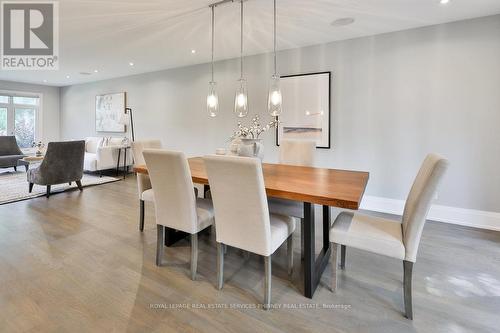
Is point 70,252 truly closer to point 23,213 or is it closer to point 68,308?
point 68,308

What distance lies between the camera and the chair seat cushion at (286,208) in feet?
7.58

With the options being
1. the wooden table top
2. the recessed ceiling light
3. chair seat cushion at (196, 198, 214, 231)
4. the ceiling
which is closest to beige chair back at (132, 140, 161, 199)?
the wooden table top

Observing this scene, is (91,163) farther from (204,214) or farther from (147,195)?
(204,214)

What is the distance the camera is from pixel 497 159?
3.11 metres

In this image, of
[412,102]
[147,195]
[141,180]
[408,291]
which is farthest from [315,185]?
[412,102]

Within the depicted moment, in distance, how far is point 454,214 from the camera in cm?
336

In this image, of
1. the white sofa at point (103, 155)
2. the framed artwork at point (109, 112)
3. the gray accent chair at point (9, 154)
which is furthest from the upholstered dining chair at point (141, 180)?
the gray accent chair at point (9, 154)

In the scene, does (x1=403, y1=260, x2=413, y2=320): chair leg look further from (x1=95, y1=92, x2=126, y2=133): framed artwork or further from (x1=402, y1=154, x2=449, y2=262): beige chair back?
(x1=95, y1=92, x2=126, y2=133): framed artwork

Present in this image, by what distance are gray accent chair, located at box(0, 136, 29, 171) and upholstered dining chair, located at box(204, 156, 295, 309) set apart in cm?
620

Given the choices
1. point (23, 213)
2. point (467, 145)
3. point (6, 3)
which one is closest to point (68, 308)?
point (23, 213)

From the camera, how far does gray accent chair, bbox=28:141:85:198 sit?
4.26m

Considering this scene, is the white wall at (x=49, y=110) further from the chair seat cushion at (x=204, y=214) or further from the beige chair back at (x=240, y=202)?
the beige chair back at (x=240, y=202)

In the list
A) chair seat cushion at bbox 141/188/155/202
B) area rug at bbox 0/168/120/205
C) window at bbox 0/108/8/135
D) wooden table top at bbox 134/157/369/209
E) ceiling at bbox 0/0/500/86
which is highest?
ceiling at bbox 0/0/500/86

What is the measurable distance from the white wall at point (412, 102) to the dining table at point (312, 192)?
166 cm
